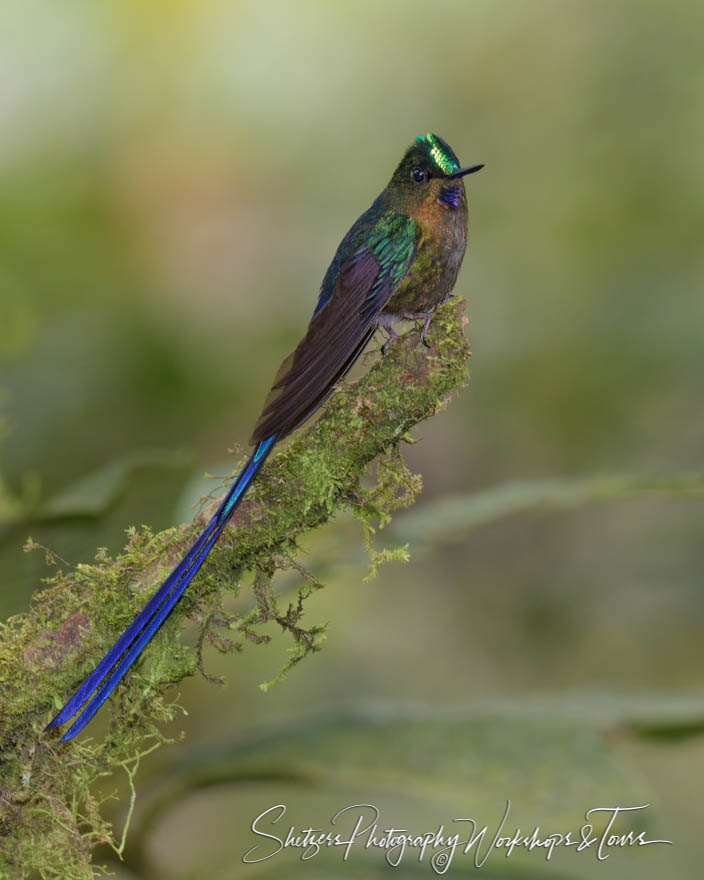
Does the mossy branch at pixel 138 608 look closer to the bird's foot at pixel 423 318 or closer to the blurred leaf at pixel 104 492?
the bird's foot at pixel 423 318

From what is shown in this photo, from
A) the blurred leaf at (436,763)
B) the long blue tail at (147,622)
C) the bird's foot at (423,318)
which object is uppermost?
the bird's foot at (423,318)

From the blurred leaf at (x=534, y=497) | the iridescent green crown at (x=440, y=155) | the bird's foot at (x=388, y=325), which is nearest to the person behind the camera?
the bird's foot at (x=388, y=325)

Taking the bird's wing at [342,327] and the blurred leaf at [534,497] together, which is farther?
the blurred leaf at [534,497]

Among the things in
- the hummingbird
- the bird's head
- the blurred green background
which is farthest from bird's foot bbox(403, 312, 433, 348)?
the blurred green background

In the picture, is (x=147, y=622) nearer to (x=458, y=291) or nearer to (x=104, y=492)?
(x=104, y=492)

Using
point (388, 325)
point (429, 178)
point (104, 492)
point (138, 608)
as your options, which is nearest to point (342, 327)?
point (388, 325)

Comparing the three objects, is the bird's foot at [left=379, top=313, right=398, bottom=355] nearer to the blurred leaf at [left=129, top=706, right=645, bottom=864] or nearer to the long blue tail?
the long blue tail

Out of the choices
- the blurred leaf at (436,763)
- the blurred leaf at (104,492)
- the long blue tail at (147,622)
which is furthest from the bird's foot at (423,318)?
the blurred leaf at (436,763)

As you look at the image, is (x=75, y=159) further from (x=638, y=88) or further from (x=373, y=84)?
(x=638, y=88)
